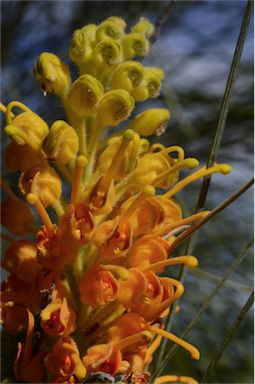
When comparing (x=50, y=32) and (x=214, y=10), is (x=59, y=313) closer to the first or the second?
(x=50, y=32)

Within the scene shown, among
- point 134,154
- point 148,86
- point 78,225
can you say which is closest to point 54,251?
point 78,225

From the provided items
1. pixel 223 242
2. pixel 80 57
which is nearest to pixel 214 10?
pixel 223 242

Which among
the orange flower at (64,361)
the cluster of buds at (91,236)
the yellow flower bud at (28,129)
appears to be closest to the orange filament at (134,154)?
the cluster of buds at (91,236)

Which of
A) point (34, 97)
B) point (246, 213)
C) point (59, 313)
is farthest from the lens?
point (246, 213)

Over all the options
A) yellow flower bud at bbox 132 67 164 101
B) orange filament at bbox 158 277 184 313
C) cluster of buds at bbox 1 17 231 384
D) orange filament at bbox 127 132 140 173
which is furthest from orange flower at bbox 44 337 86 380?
yellow flower bud at bbox 132 67 164 101

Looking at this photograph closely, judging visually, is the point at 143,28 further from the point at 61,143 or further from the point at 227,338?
the point at 227,338

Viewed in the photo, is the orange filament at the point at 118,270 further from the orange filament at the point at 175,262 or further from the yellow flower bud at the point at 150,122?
the yellow flower bud at the point at 150,122

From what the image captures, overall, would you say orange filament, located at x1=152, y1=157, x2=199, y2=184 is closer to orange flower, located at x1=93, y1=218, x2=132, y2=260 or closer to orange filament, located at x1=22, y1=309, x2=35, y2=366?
orange flower, located at x1=93, y1=218, x2=132, y2=260
